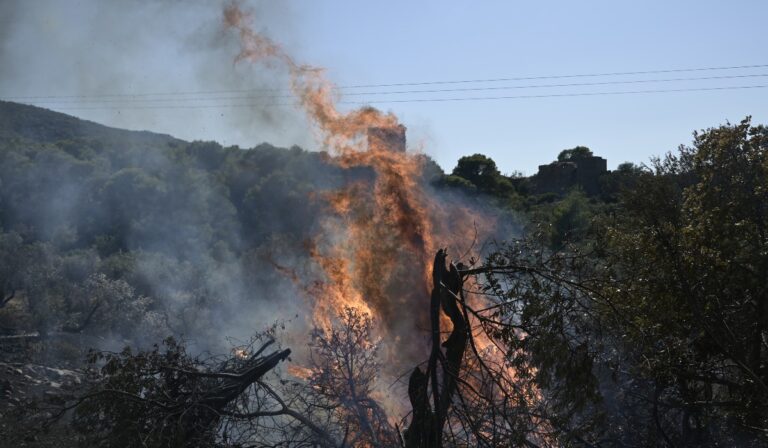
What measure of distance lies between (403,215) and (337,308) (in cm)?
→ 281

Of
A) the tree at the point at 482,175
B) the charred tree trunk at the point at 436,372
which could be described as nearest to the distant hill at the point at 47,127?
the tree at the point at 482,175

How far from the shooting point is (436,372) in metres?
7.15

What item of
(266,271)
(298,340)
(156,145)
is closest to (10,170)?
(156,145)

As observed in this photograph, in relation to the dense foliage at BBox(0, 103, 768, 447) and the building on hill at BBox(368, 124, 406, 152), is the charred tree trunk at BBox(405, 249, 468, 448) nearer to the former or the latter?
the dense foliage at BBox(0, 103, 768, 447)

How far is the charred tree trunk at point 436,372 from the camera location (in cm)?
707

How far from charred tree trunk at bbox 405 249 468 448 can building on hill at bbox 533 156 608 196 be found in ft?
184

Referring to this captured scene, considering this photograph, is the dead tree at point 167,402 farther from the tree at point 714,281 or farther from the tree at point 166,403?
the tree at point 714,281

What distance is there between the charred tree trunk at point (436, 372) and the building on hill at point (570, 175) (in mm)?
56039

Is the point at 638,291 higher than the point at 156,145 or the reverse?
the reverse

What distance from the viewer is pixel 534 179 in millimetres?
64312

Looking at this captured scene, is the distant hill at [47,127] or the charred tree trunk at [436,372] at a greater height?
the distant hill at [47,127]

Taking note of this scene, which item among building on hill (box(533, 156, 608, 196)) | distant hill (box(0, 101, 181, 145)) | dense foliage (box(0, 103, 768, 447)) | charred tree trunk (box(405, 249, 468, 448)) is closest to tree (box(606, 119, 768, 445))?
dense foliage (box(0, 103, 768, 447))

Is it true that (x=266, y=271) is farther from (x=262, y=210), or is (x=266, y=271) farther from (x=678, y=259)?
(x=678, y=259)

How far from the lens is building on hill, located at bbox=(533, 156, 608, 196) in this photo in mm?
62531
